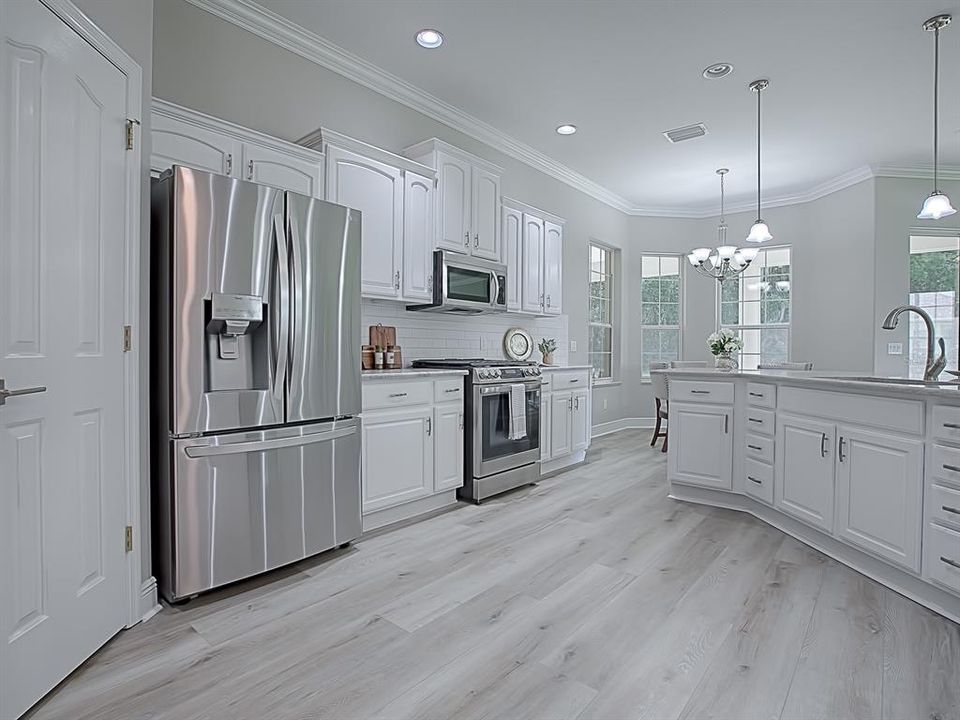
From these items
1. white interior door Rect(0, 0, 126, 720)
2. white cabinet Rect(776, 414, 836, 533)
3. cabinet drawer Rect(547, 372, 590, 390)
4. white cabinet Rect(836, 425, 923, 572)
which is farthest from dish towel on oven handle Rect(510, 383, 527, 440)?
white interior door Rect(0, 0, 126, 720)

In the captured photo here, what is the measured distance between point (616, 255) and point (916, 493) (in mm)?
5239

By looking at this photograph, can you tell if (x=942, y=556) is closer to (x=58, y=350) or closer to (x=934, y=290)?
(x=58, y=350)

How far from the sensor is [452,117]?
4426 mm

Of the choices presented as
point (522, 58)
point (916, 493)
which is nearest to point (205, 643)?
point (916, 493)

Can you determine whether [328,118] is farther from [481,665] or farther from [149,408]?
[481,665]

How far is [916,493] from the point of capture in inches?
89.6

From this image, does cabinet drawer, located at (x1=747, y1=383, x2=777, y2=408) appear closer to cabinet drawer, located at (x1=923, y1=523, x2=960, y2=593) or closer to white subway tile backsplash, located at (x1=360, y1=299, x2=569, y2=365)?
cabinet drawer, located at (x1=923, y1=523, x2=960, y2=593)

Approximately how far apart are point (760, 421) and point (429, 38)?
3162 mm

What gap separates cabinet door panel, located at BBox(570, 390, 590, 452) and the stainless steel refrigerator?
2.61m

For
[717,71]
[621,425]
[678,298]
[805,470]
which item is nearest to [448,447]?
[805,470]

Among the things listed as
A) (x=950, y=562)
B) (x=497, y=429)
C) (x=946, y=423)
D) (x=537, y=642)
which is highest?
(x=946, y=423)

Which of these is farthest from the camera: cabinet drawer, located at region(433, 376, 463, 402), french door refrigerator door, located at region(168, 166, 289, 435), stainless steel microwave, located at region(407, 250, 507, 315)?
stainless steel microwave, located at region(407, 250, 507, 315)

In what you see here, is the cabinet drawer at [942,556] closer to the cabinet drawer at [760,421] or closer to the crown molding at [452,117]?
the cabinet drawer at [760,421]

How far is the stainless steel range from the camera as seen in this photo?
147 inches
